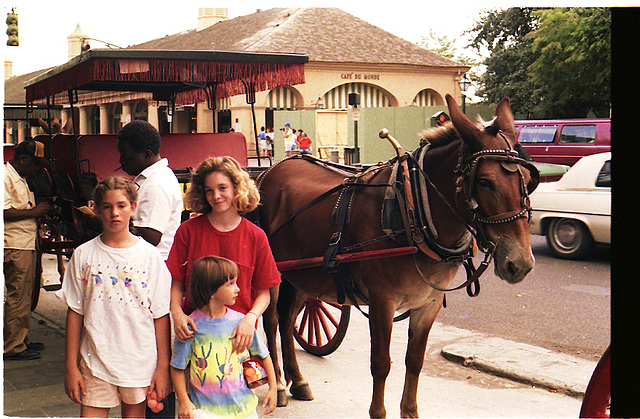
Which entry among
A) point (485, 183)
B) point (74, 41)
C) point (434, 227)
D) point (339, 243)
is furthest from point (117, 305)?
point (74, 41)

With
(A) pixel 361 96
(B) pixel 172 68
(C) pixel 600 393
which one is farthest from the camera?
(A) pixel 361 96

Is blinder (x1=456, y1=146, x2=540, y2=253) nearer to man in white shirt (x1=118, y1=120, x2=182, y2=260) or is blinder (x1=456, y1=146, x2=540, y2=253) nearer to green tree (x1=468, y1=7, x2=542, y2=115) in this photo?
man in white shirt (x1=118, y1=120, x2=182, y2=260)

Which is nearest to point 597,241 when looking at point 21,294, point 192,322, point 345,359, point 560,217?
point 560,217

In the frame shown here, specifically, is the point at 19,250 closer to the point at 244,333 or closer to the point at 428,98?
the point at 244,333

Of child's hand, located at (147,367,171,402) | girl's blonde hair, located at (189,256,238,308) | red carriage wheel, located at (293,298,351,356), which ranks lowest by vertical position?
red carriage wheel, located at (293,298,351,356)

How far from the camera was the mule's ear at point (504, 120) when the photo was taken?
172 inches

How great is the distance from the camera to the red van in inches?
723

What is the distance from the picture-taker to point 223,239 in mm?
3678

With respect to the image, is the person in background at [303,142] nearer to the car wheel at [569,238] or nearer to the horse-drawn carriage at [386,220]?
the car wheel at [569,238]

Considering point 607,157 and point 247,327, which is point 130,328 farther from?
point 607,157

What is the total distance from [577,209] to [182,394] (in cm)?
887

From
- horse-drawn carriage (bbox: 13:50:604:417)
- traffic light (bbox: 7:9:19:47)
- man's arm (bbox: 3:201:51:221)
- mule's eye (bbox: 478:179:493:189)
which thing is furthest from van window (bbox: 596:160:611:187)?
traffic light (bbox: 7:9:19:47)

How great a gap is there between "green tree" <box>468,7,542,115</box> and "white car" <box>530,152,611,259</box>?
21.0 meters

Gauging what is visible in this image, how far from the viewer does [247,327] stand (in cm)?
352
